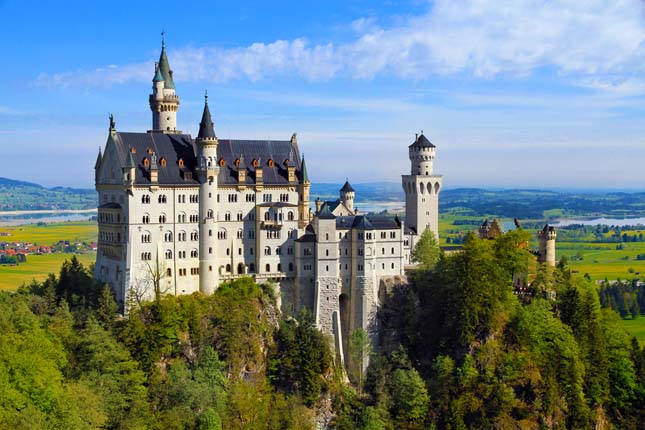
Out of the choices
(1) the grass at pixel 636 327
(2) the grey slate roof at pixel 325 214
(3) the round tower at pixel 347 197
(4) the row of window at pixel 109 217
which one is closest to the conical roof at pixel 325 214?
(2) the grey slate roof at pixel 325 214

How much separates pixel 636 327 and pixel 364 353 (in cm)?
7792

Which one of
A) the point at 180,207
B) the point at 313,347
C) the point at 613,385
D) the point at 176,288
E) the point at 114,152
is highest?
the point at 114,152

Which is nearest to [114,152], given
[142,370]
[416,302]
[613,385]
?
[142,370]

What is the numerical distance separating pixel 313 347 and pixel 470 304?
17470 mm

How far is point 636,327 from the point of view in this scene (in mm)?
145875

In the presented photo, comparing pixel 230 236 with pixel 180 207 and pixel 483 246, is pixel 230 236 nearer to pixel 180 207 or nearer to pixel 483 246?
pixel 180 207

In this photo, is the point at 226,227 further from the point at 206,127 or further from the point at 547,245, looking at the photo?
the point at 547,245

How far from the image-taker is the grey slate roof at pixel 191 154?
8344cm

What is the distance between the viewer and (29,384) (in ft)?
216

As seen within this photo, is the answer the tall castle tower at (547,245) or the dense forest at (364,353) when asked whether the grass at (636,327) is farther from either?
the dense forest at (364,353)

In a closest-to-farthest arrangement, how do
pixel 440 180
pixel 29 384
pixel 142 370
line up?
1. pixel 29 384
2. pixel 142 370
3. pixel 440 180

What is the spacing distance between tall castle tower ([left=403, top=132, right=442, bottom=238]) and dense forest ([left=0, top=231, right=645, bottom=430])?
23.2ft

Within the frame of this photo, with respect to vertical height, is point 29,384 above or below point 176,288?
below

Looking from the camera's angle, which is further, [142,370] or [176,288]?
[176,288]
